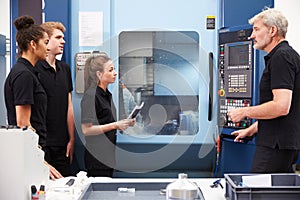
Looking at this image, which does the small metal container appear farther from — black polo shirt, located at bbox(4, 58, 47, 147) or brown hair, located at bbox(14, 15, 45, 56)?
brown hair, located at bbox(14, 15, 45, 56)

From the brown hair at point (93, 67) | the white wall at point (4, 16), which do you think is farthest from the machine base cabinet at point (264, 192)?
the white wall at point (4, 16)

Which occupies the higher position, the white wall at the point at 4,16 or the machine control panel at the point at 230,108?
the white wall at the point at 4,16

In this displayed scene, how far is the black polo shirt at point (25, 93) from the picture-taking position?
96.8 inches

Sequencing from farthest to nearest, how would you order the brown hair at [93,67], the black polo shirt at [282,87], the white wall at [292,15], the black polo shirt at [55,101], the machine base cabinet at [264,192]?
the white wall at [292,15] → the brown hair at [93,67] → the black polo shirt at [55,101] → the black polo shirt at [282,87] → the machine base cabinet at [264,192]

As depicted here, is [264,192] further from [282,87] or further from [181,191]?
[282,87]

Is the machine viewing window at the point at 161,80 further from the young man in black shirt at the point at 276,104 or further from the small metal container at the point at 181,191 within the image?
the small metal container at the point at 181,191

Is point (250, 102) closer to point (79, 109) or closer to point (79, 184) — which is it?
point (79, 109)

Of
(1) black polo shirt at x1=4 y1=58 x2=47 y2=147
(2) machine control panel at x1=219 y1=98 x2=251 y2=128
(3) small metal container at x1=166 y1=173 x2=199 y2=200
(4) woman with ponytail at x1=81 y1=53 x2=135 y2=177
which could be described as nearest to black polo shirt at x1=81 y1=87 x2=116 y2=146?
(4) woman with ponytail at x1=81 y1=53 x2=135 y2=177

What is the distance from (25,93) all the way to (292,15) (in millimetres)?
2712

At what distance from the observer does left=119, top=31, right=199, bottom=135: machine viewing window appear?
322 centimetres

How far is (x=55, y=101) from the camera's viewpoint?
300 cm

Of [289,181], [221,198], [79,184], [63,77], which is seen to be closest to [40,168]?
[79,184]

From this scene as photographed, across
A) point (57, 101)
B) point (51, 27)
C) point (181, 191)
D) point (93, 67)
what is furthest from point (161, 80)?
point (181, 191)

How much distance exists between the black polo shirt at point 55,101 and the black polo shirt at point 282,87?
1.35 m
